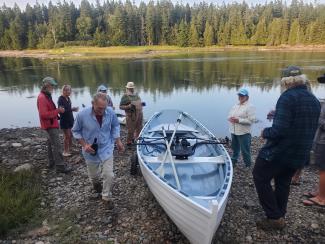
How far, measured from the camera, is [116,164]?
7477 millimetres

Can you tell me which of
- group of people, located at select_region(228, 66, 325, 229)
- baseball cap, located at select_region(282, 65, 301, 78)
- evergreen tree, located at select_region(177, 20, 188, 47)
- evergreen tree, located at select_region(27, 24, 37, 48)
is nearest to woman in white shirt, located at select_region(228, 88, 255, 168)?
group of people, located at select_region(228, 66, 325, 229)

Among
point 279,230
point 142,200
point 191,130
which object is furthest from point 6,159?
point 279,230

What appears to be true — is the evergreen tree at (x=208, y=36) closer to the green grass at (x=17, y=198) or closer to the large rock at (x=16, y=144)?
the large rock at (x=16, y=144)

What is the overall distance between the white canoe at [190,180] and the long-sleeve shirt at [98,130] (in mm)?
757

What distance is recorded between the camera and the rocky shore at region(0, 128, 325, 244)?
14.8 feet

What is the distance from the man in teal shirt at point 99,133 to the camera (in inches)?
192

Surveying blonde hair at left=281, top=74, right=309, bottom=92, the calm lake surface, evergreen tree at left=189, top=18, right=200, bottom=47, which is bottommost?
the calm lake surface

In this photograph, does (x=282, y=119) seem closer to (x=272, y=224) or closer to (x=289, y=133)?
(x=289, y=133)

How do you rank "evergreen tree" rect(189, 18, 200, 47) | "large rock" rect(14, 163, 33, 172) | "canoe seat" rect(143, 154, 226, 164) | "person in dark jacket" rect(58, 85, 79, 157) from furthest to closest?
1. "evergreen tree" rect(189, 18, 200, 47)
2. "person in dark jacket" rect(58, 85, 79, 157)
3. "large rock" rect(14, 163, 33, 172)
4. "canoe seat" rect(143, 154, 226, 164)

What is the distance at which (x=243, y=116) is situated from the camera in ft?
21.1

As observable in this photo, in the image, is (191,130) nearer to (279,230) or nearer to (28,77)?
(279,230)

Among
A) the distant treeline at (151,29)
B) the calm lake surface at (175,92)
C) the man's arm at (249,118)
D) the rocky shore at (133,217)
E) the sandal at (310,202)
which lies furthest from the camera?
the distant treeline at (151,29)

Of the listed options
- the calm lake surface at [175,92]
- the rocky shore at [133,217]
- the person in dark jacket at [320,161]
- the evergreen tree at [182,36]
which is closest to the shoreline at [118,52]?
the evergreen tree at [182,36]

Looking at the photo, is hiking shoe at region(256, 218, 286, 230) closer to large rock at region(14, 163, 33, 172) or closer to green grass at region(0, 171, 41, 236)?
green grass at region(0, 171, 41, 236)
